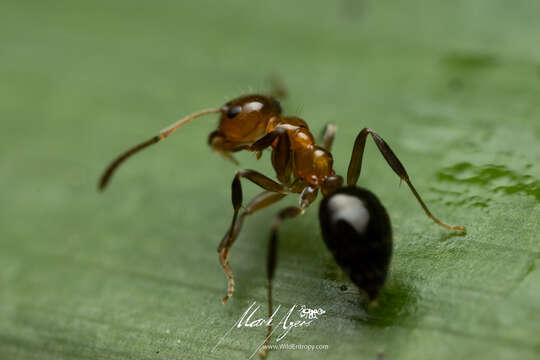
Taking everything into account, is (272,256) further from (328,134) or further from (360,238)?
(328,134)

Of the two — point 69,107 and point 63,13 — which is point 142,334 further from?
point 63,13

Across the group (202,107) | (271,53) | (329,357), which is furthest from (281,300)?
(271,53)

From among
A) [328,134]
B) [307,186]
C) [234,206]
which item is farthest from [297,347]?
[328,134]

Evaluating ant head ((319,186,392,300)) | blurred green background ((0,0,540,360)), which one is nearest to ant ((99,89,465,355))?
ant head ((319,186,392,300))

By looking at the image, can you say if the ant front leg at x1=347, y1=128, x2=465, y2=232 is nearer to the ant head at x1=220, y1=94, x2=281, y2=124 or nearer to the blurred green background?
the blurred green background

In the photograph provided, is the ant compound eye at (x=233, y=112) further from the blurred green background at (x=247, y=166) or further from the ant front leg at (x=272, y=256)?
the ant front leg at (x=272, y=256)

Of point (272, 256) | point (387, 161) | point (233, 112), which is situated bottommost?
point (272, 256)

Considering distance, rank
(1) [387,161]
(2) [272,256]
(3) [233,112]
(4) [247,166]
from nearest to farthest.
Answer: (2) [272,256], (1) [387,161], (3) [233,112], (4) [247,166]
